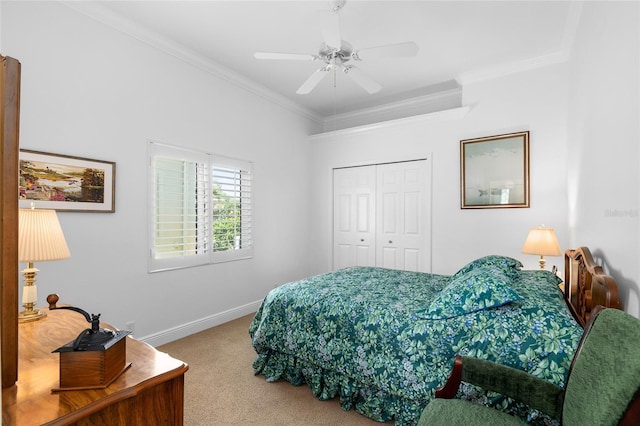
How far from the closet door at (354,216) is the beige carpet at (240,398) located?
2227mm

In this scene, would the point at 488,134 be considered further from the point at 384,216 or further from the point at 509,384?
the point at 509,384

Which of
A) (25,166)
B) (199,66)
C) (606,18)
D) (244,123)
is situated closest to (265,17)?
(199,66)

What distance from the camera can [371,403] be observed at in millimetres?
2061

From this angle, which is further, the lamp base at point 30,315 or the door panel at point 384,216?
the door panel at point 384,216

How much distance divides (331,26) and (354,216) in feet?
9.97

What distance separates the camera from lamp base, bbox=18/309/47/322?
159cm

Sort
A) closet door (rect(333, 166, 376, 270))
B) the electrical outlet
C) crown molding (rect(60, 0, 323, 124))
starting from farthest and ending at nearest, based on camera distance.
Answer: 1. closet door (rect(333, 166, 376, 270))
2. the electrical outlet
3. crown molding (rect(60, 0, 323, 124))

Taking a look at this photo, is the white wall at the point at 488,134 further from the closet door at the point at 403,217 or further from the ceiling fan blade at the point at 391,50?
the ceiling fan blade at the point at 391,50

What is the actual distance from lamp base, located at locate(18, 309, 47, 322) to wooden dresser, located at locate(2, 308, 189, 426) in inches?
13.1

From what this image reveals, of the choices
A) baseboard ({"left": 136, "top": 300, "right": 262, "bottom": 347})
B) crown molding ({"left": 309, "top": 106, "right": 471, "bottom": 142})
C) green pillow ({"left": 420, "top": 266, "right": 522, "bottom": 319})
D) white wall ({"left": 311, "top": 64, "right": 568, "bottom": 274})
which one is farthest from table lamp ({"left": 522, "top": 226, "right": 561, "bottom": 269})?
Result: baseboard ({"left": 136, "top": 300, "right": 262, "bottom": 347})

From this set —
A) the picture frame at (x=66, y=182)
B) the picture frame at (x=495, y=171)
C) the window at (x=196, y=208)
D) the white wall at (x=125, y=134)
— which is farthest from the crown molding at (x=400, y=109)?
the picture frame at (x=66, y=182)

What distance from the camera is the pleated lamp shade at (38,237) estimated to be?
1606 mm

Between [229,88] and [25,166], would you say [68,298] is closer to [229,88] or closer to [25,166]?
[25,166]

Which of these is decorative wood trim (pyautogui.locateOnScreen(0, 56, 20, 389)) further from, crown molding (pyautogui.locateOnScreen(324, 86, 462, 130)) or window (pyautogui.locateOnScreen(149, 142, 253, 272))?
crown molding (pyautogui.locateOnScreen(324, 86, 462, 130))
